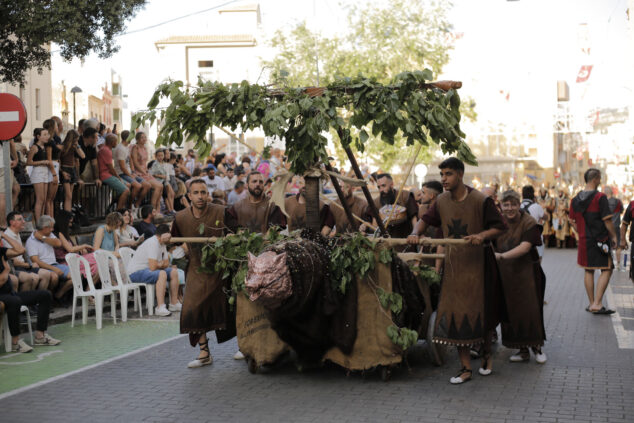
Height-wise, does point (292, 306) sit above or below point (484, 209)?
below

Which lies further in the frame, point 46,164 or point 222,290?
point 46,164

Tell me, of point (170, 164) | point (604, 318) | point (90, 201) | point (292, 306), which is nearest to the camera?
point (292, 306)

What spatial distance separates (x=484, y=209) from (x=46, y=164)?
29.3 feet

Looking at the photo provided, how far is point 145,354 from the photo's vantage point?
31.6 ft

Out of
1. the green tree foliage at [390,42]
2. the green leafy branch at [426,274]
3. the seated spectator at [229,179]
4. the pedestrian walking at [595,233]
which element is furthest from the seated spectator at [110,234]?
the green tree foliage at [390,42]

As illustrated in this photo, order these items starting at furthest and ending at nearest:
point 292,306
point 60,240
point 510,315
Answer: point 60,240, point 510,315, point 292,306

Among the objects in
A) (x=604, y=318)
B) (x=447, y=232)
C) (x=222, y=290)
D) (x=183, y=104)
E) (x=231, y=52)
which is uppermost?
(x=231, y=52)

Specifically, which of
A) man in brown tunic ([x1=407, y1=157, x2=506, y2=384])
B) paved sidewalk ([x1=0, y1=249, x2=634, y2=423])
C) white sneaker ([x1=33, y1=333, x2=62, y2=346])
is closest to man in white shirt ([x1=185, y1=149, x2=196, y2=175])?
white sneaker ([x1=33, y1=333, x2=62, y2=346])

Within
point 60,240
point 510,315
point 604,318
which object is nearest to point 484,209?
point 510,315

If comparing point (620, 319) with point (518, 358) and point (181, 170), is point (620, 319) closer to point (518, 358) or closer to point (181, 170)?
point (518, 358)

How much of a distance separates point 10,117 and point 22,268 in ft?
7.05

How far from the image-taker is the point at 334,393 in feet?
24.7

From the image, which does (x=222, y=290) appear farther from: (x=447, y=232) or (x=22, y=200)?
(x=22, y=200)

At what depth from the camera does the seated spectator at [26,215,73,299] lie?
11977mm
